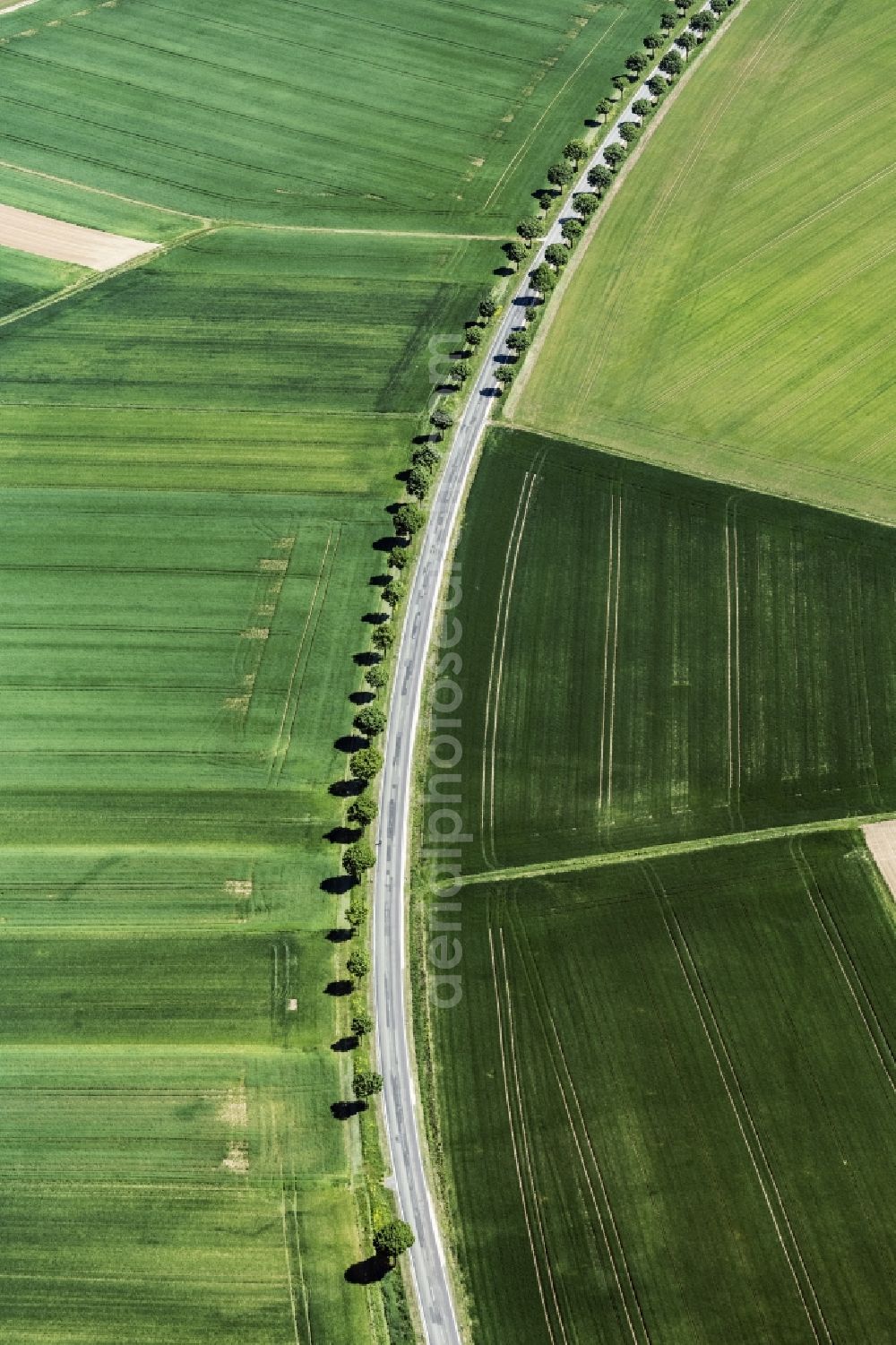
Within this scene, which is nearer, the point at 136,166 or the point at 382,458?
the point at 382,458

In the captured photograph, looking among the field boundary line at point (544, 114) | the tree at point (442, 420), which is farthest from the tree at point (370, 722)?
the field boundary line at point (544, 114)

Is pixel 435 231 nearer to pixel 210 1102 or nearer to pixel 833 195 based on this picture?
pixel 833 195

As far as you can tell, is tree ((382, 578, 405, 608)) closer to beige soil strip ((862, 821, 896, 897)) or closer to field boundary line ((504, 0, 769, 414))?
field boundary line ((504, 0, 769, 414))

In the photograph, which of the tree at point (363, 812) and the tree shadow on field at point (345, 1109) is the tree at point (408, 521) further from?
the tree shadow on field at point (345, 1109)

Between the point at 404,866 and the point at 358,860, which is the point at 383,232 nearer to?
the point at 404,866

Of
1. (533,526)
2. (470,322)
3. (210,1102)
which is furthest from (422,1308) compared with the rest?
(470,322)

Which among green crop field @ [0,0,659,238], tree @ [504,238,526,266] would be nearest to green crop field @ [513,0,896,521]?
tree @ [504,238,526,266]
